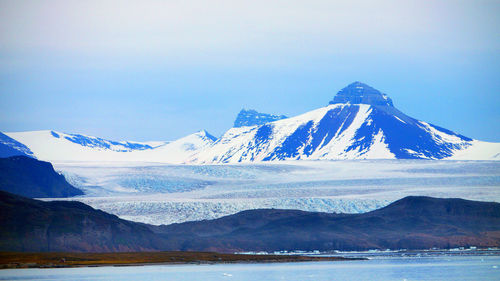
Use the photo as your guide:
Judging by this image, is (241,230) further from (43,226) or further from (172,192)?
(43,226)

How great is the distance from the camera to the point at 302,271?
335ft

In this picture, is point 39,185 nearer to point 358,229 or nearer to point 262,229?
point 262,229

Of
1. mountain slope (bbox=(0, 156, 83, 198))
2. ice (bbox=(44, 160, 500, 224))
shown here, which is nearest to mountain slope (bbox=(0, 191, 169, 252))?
ice (bbox=(44, 160, 500, 224))

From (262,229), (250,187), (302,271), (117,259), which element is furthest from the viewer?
(250,187)

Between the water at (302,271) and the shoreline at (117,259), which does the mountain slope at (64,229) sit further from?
the water at (302,271)

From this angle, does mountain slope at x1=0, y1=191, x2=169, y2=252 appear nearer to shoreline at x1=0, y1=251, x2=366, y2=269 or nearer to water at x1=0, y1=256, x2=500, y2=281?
shoreline at x1=0, y1=251, x2=366, y2=269

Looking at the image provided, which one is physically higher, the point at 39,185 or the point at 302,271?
the point at 39,185

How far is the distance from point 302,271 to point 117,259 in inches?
1220

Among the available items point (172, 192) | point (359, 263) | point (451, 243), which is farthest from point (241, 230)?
point (359, 263)

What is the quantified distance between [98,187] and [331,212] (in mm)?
45209

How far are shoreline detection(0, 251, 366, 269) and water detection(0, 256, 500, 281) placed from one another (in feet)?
13.3

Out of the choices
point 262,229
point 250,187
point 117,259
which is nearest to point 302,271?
point 117,259

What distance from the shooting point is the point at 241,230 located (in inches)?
6412

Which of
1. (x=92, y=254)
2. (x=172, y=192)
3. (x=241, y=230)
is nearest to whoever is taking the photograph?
(x=92, y=254)
